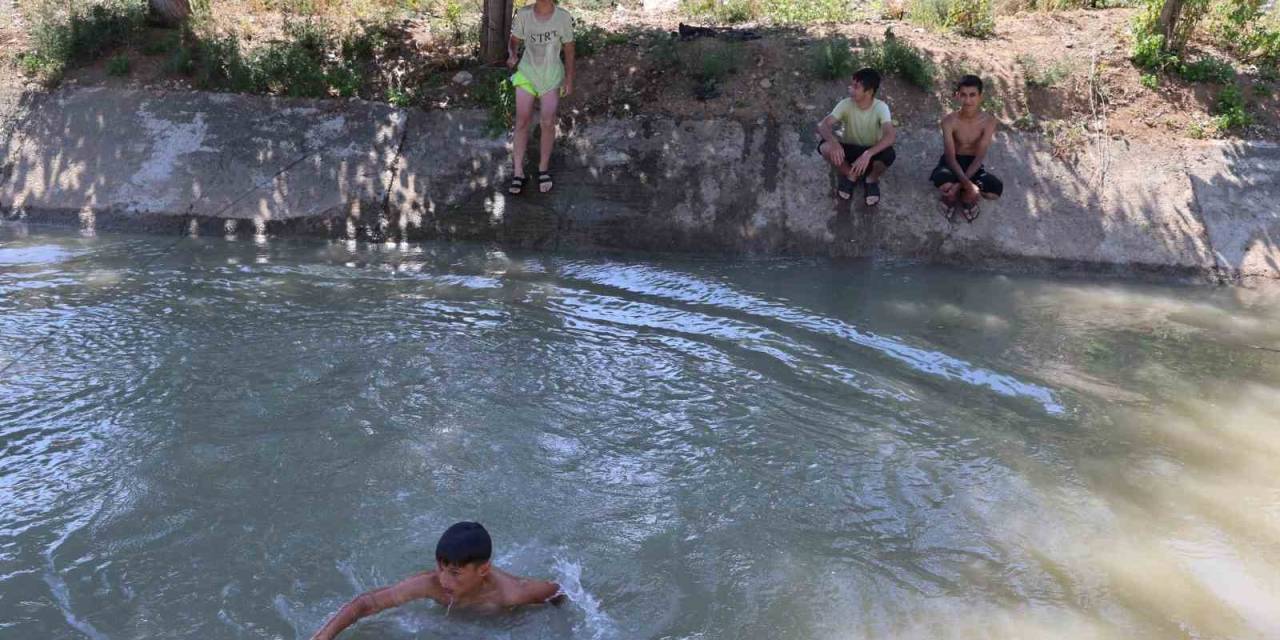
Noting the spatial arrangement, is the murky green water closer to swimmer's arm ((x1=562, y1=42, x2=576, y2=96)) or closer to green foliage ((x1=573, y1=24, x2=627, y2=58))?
swimmer's arm ((x1=562, y1=42, x2=576, y2=96))

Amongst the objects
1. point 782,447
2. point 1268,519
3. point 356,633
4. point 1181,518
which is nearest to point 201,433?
point 356,633

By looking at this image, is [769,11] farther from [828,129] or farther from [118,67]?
[118,67]

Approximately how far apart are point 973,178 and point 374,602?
715 cm

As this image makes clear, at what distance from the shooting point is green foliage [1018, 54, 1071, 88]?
424 inches

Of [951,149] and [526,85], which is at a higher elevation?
[526,85]

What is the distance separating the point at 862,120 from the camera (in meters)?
9.50

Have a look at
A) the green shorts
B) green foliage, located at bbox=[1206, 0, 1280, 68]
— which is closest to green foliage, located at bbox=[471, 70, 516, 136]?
the green shorts

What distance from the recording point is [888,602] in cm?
457

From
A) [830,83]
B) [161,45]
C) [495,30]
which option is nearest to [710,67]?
[830,83]

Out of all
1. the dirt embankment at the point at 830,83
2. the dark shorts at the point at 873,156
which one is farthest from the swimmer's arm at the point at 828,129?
the dirt embankment at the point at 830,83

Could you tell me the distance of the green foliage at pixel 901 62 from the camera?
10.7 meters

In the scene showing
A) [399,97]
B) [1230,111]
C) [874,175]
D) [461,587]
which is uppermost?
[1230,111]

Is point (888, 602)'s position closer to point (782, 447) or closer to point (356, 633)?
point (782, 447)

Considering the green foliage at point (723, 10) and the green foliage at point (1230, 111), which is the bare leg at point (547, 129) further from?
the green foliage at point (1230, 111)
